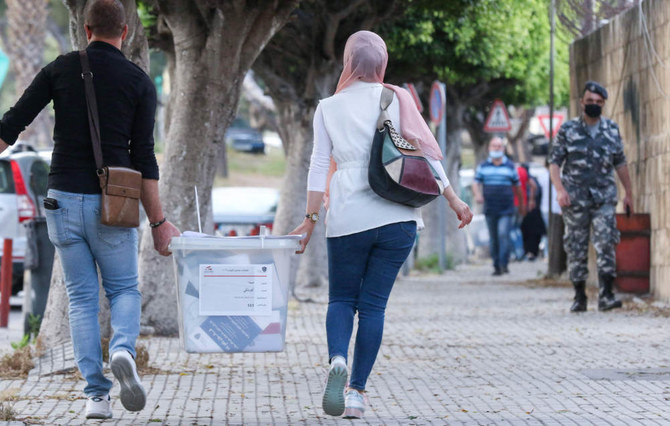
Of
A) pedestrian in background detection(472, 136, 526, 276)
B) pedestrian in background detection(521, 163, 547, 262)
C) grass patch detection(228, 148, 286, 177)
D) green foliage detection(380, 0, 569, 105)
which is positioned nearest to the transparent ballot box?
green foliage detection(380, 0, 569, 105)

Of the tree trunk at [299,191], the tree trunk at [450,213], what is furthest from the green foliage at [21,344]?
the tree trunk at [450,213]

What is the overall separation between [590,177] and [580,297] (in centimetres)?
119

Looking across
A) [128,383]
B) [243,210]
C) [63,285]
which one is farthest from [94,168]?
[243,210]

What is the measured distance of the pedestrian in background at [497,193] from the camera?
67.3 ft

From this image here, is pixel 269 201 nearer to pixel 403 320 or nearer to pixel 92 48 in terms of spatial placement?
pixel 403 320

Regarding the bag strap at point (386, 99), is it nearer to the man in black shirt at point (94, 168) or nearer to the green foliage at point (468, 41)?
the man in black shirt at point (94, 168)

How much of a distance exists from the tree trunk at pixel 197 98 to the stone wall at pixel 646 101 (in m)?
3.88

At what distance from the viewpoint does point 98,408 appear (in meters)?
5.84

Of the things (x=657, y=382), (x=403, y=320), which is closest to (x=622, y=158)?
(x=403, y=320)

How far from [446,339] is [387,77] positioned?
11.6m

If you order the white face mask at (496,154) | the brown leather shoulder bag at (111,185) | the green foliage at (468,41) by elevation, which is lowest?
the brown leather shoulder bag at (111,185)

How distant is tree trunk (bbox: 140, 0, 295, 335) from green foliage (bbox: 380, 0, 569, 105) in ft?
17.1

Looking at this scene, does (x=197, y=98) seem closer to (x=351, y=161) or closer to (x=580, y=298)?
(x=580, y=298)

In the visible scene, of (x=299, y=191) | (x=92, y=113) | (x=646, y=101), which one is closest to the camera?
(x=92, y=113)
